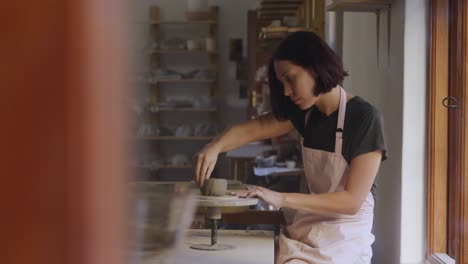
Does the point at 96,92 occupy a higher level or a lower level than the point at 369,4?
lower

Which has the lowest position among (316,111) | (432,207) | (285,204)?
(432,207)

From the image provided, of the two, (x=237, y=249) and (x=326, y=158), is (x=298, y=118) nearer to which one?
(x=326, y=158)

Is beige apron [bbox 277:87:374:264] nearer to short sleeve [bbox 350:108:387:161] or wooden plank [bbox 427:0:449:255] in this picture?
short sleeve [bbox 350:108:387:161]

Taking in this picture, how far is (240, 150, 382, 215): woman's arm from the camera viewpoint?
6.21ft

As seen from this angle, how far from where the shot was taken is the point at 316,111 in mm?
2121

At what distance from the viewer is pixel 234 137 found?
2188mm

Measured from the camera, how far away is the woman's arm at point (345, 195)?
189 cm

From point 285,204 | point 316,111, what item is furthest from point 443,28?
point 285,204

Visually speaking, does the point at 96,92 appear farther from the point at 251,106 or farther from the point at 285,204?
the point at 251,106

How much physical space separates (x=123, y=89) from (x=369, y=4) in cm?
321

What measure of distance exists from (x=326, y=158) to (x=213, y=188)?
345 mm

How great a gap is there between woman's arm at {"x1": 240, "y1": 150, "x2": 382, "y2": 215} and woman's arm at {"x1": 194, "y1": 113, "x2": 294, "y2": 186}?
0.76 feet

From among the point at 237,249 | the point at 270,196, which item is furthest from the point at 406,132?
the point at 270,196

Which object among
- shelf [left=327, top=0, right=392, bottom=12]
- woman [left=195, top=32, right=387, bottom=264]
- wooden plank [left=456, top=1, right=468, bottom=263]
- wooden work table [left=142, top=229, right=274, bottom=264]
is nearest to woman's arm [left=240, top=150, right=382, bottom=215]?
woman [left=195, top=32, right=387, bottom=264]
